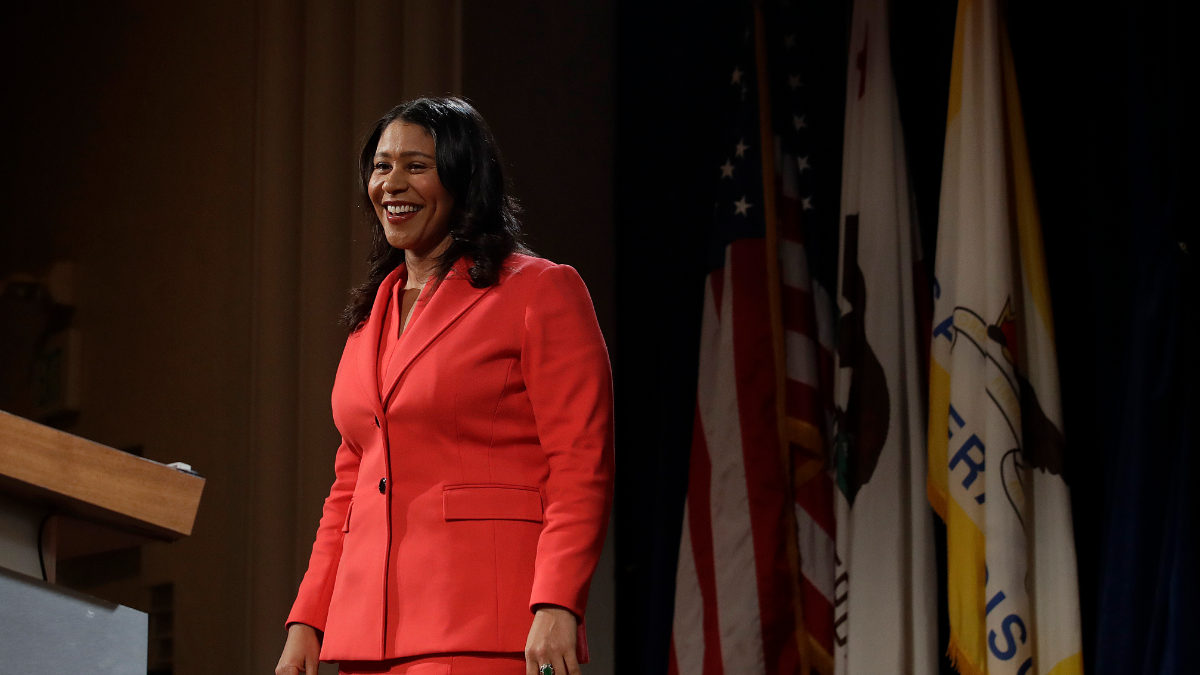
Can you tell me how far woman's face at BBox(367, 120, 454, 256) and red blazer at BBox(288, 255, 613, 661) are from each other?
88 mm

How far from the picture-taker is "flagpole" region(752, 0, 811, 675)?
2.97m

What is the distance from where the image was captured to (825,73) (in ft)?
10.6

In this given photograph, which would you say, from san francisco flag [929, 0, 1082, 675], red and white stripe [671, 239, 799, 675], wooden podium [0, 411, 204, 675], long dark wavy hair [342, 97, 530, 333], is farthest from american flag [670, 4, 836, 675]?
wooden podium [0, 411, 204, 675]

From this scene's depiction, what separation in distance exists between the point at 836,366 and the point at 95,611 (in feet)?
7.03

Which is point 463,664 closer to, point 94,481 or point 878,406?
point 94,481

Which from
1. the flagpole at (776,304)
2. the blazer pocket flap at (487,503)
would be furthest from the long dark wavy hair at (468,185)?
the flagpole at (776,304)

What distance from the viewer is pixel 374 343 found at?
1645 mm

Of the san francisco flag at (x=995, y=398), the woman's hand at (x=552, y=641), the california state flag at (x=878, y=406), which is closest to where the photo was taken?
the woman's hand at (x=552, y=641)

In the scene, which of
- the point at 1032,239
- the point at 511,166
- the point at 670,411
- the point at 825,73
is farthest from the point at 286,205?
the point at 1032,239

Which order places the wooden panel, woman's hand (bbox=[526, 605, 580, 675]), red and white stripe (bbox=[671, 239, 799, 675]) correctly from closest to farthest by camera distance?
the wooden panel
woman's hand (bbox=[526, 605, 580, 675])
red and white stripe (bbox=[671, 239, 799, 675])

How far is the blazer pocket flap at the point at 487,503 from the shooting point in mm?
1483

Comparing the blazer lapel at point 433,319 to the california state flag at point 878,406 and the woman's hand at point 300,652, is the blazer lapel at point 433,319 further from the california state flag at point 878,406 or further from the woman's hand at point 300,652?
the california state flag at point 878,406

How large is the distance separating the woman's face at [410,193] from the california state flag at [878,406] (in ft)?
4.69

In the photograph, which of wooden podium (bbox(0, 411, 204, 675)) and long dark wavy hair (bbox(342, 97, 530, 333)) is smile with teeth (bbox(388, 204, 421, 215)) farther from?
wooden podium (bbox(0, 411, 204, 675))
